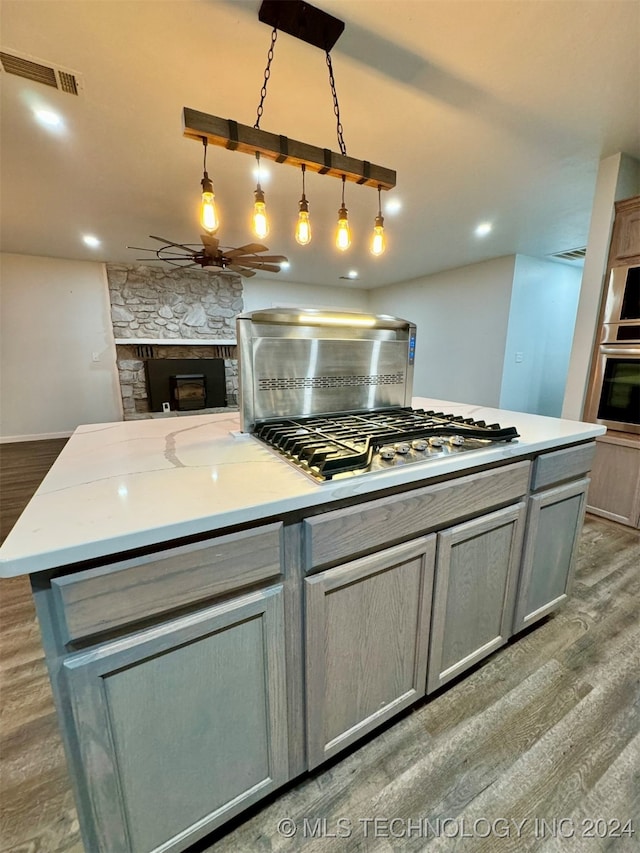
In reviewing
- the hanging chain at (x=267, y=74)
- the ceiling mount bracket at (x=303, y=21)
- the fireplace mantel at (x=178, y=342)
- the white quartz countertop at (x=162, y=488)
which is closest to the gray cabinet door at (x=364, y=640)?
the white quartz countertop at (x=162, y=488)

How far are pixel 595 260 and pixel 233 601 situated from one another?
3075 mm

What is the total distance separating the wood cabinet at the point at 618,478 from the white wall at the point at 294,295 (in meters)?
3.76

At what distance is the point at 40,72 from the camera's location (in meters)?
1.57

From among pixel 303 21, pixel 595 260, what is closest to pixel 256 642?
pixel 303 21

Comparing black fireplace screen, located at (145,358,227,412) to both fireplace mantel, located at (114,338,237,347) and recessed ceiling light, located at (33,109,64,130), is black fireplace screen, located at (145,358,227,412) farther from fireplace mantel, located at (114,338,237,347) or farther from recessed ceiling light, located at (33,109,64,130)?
recessed ceiling light, located at (33,109,64,130)

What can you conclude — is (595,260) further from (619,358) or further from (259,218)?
(259,218)

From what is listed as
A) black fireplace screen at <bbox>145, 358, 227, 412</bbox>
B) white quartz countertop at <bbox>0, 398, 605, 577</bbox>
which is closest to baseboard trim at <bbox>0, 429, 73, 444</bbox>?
black fireplace screen at <bbox>145, 358, 227, 412</bbox>

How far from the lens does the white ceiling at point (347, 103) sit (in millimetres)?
1331

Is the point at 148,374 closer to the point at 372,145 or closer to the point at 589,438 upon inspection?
the point at 372,145

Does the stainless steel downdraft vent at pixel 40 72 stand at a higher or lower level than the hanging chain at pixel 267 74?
lower

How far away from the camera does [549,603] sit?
5.14ft

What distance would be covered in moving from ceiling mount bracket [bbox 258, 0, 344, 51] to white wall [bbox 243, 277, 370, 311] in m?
3.86

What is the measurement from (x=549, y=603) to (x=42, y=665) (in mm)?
2169

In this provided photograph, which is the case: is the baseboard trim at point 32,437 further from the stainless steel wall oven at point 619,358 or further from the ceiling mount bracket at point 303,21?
the stainless steel wall oven at point 619,358
